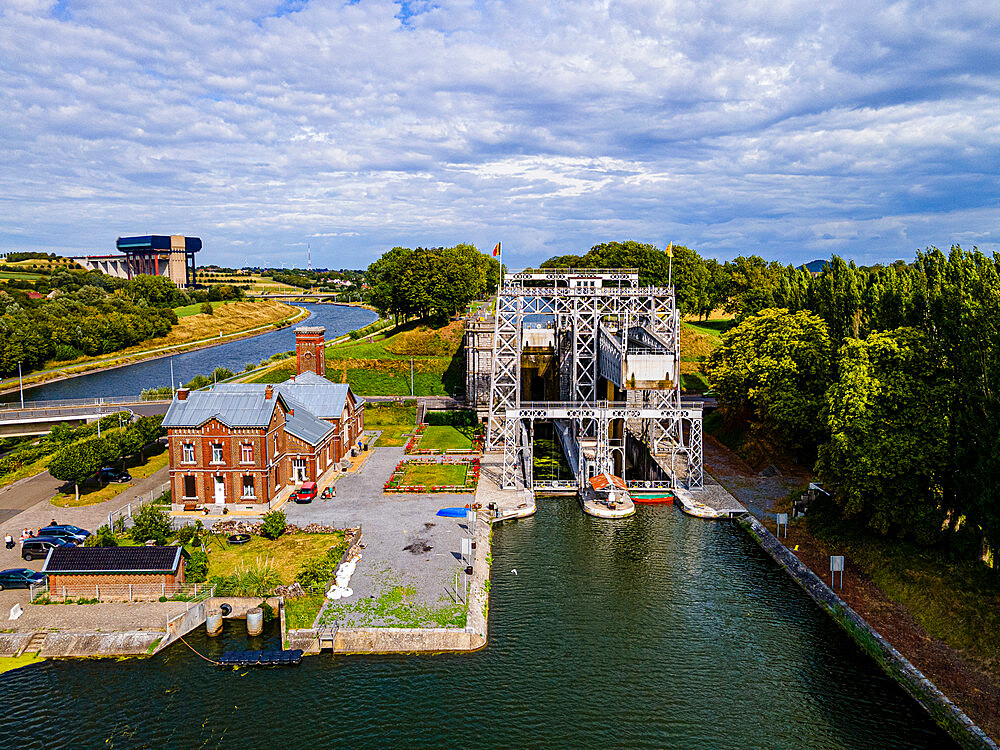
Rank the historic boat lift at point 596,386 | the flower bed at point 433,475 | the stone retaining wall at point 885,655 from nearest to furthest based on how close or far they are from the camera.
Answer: the stone retaining wall at point 885,655
the flower bed at point 433,475
the historic boat lift at point 596,386

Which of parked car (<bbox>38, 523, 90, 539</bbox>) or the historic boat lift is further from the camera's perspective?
the historic boat lift

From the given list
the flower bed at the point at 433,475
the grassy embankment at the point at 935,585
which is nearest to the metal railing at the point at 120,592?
the flower bed at the point at 433,475

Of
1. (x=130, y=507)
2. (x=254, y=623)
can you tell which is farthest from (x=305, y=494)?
(x=254, y=623)

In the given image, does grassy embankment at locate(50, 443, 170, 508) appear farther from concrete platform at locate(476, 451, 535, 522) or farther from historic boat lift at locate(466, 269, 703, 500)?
historic boat lift at locate(466, 269, 703, 500)

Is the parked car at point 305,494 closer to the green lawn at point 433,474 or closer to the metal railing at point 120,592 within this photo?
the green lawn at point 433,474

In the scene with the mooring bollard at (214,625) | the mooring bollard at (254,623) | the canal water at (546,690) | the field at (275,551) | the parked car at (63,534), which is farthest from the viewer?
the parked car at (63,534)

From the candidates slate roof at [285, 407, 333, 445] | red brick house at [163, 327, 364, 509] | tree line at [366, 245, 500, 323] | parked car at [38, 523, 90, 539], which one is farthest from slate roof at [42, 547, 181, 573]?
tree line at [366, 245, 500, 323]
